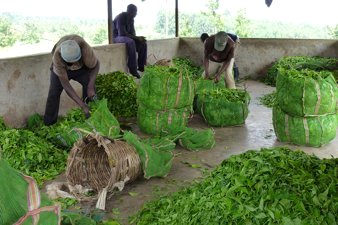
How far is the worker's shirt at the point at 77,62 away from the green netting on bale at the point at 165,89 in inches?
34.8

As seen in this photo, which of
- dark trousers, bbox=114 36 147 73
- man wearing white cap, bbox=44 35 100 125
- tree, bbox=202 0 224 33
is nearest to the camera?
man wearing white cap, bbox=44 35 100 125

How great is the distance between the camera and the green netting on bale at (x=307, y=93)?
5.46 meters

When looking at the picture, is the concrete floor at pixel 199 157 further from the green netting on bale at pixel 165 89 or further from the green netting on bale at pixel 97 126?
the green netting on bale at pixel 97 126

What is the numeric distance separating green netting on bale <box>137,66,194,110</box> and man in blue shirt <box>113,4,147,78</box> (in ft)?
10.5

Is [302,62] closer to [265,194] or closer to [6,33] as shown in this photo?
[265,194]

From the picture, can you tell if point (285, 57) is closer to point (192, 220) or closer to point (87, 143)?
point (87, 143)

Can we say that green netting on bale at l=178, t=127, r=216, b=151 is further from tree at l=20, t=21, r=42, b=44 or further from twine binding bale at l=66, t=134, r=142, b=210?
tree at l=20, t=21, r=42, b=44

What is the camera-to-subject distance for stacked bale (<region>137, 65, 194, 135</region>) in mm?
6102

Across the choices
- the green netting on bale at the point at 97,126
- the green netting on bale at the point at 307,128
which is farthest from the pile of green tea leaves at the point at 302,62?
the green netting on bale at the point at 97,126

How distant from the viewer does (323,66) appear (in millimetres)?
10609

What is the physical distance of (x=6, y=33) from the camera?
46.4 feet

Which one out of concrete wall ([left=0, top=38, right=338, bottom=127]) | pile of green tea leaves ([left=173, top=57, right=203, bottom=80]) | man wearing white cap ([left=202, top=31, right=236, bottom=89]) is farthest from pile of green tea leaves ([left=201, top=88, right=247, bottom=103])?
pile of green tea leaves ([left=173, top=57, right=203, bottom=80])

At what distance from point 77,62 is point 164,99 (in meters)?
1.44

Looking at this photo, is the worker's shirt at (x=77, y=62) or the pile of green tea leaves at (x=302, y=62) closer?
the worker's shirt at (x=77, y=62)
